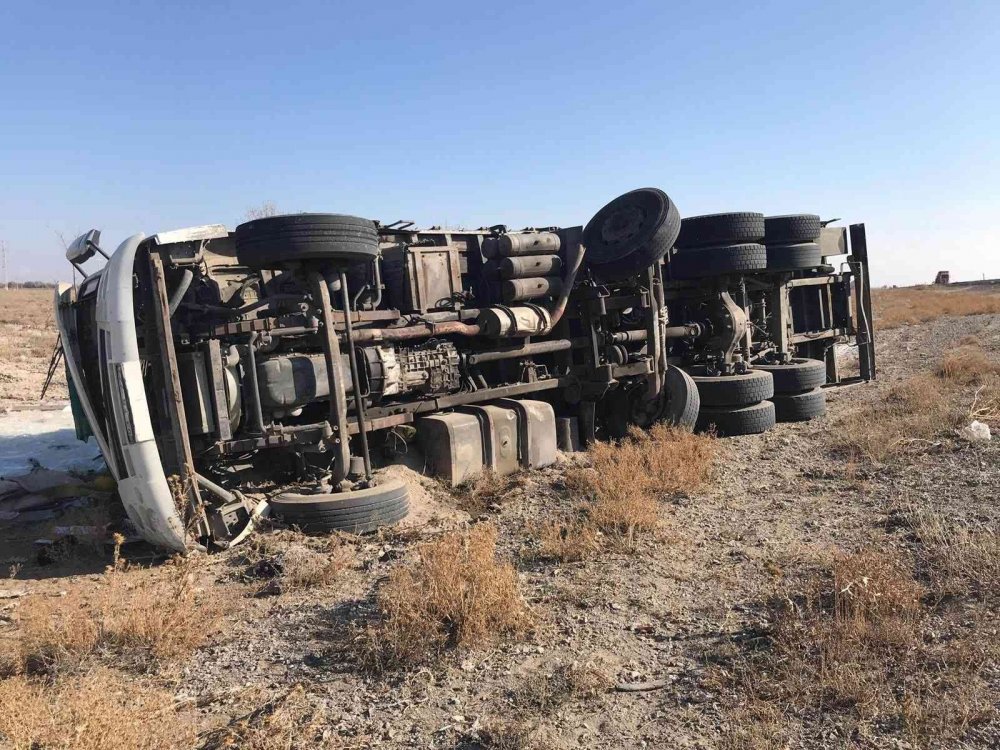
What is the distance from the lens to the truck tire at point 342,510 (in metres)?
5.77

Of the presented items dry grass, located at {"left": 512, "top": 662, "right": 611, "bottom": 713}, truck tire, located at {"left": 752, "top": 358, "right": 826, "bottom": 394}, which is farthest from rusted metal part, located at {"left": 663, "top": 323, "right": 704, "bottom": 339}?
dry grass, located at {"left": 512, "top": 662, "right": 611, "bottom": 713}

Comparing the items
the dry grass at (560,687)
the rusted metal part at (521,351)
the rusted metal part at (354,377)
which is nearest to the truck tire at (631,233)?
the rusted metal part at (521,351)

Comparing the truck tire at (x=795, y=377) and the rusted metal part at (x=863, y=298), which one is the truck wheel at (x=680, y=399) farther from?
the rusted metal part at (x=863, y=298)

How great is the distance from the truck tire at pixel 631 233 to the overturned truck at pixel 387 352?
23mm

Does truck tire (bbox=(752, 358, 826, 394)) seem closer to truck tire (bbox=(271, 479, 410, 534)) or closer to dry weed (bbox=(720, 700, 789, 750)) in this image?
truck tire (bbox=(271, 479, 410, 534))

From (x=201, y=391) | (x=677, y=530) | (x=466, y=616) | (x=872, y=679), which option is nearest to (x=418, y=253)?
(x=201, y=391)

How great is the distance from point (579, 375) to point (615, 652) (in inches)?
211

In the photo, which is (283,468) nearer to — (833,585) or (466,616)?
(466,616)

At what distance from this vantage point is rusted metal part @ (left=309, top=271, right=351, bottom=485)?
19.5ft

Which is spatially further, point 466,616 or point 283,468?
point 283,468

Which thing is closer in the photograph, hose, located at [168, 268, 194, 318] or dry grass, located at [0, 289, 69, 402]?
hose, located at [168, 268, 194, 318]

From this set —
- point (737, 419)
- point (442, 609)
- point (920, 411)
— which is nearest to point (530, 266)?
point (737, 419)

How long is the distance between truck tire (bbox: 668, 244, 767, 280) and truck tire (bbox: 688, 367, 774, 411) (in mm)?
1400

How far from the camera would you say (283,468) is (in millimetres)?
6887
